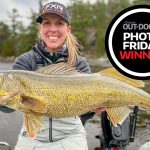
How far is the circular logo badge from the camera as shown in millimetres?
5871

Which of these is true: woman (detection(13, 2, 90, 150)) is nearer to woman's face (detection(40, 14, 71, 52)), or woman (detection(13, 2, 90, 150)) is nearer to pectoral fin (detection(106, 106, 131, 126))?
woman's face (detection(40, 14, 71, 52))

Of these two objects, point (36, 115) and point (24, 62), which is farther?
point (24, 62)

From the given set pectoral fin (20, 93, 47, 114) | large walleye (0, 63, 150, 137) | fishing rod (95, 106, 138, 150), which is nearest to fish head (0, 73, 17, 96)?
large walleye (0, 63, 150, 137)

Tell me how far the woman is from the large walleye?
525 millimetres

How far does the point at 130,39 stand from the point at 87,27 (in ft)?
239

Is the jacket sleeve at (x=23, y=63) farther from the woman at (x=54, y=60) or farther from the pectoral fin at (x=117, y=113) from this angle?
the pectoral fin at (x=117, y=113)

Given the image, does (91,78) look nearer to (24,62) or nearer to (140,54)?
(24,62)

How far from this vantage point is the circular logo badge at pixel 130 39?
5.87 metres

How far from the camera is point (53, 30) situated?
4.87 m

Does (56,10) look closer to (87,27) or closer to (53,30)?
(53,30)

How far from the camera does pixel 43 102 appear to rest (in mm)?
4043

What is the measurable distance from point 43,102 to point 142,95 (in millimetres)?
1136

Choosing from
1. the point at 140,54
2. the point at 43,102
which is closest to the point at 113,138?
the point at 140,54

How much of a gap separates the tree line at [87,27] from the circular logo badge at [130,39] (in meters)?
56.0
